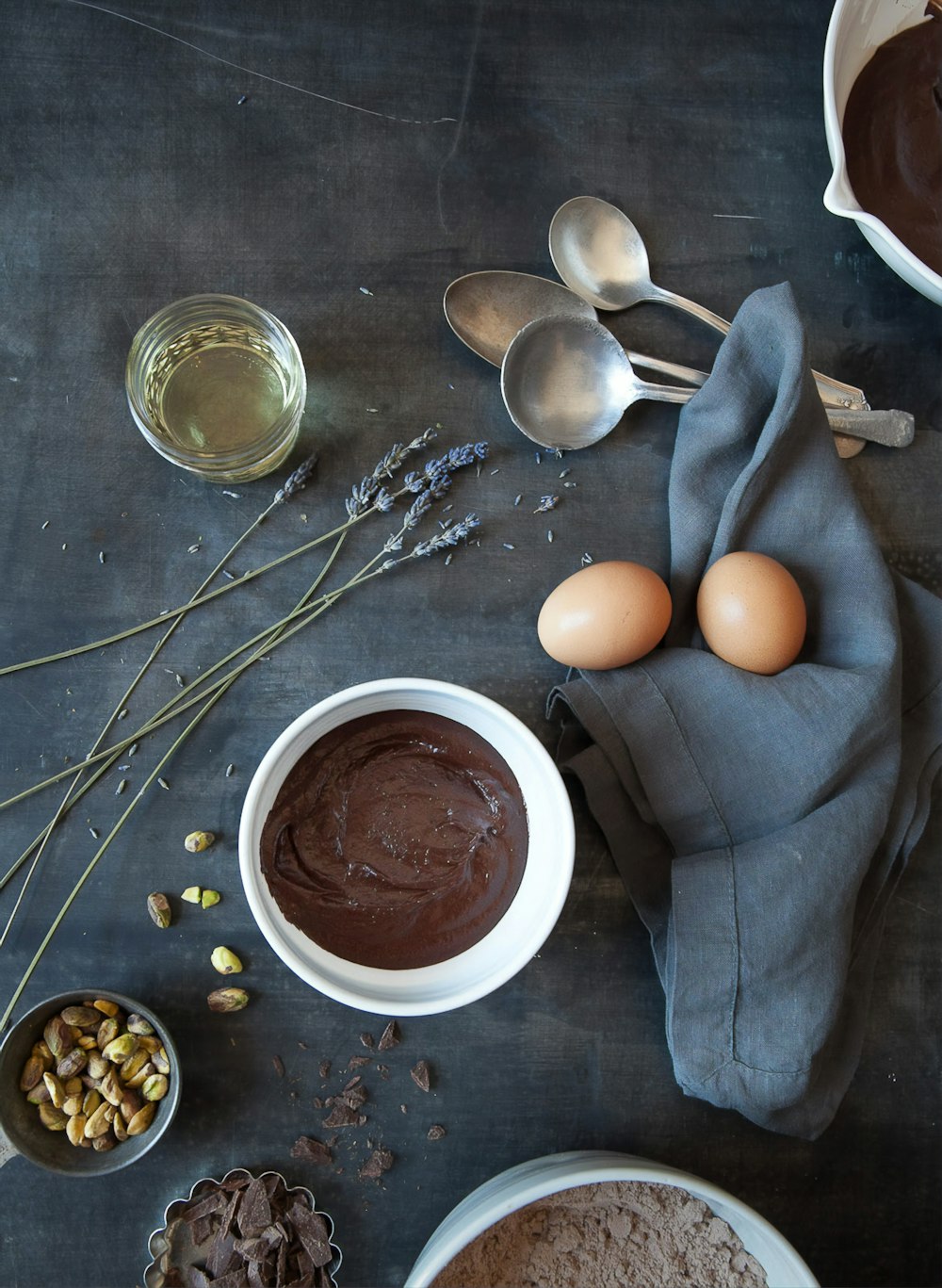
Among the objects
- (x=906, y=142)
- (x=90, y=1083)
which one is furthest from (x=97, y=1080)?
(x=906, y=142)

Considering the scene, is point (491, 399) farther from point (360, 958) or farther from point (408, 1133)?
point (408, 1133)

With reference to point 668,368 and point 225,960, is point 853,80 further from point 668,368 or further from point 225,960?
point 225,960

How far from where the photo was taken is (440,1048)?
1.18 meters

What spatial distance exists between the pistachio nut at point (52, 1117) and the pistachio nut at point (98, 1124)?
0.11 ft

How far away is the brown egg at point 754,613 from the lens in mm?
1088

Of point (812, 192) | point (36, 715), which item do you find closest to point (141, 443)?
point (36, 715)

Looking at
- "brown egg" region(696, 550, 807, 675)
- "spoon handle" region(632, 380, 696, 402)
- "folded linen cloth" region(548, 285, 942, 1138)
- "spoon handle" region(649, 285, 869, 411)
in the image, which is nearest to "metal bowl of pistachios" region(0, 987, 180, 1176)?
"folded linen cloth" region(548, 285, 942, 1138)

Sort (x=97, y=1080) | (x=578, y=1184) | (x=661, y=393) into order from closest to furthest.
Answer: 1. (x=578, y=1184)
2. (x=97, y=1080)
3. (x=661, y=393)

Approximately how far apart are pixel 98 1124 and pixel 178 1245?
0.62 ft

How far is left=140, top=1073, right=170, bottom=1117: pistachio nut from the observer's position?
1.11 meters

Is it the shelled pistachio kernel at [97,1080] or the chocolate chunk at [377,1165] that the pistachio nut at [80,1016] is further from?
the chocolate chunk at [377,1165]

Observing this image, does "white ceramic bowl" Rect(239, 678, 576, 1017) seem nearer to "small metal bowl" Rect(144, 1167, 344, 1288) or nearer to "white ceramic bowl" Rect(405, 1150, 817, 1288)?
"white ceramic bowl" Rect(405, 1150, 817, 1288)

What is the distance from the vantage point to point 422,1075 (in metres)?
1.16

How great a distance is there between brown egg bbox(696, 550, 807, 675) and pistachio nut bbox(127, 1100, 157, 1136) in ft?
2.78
